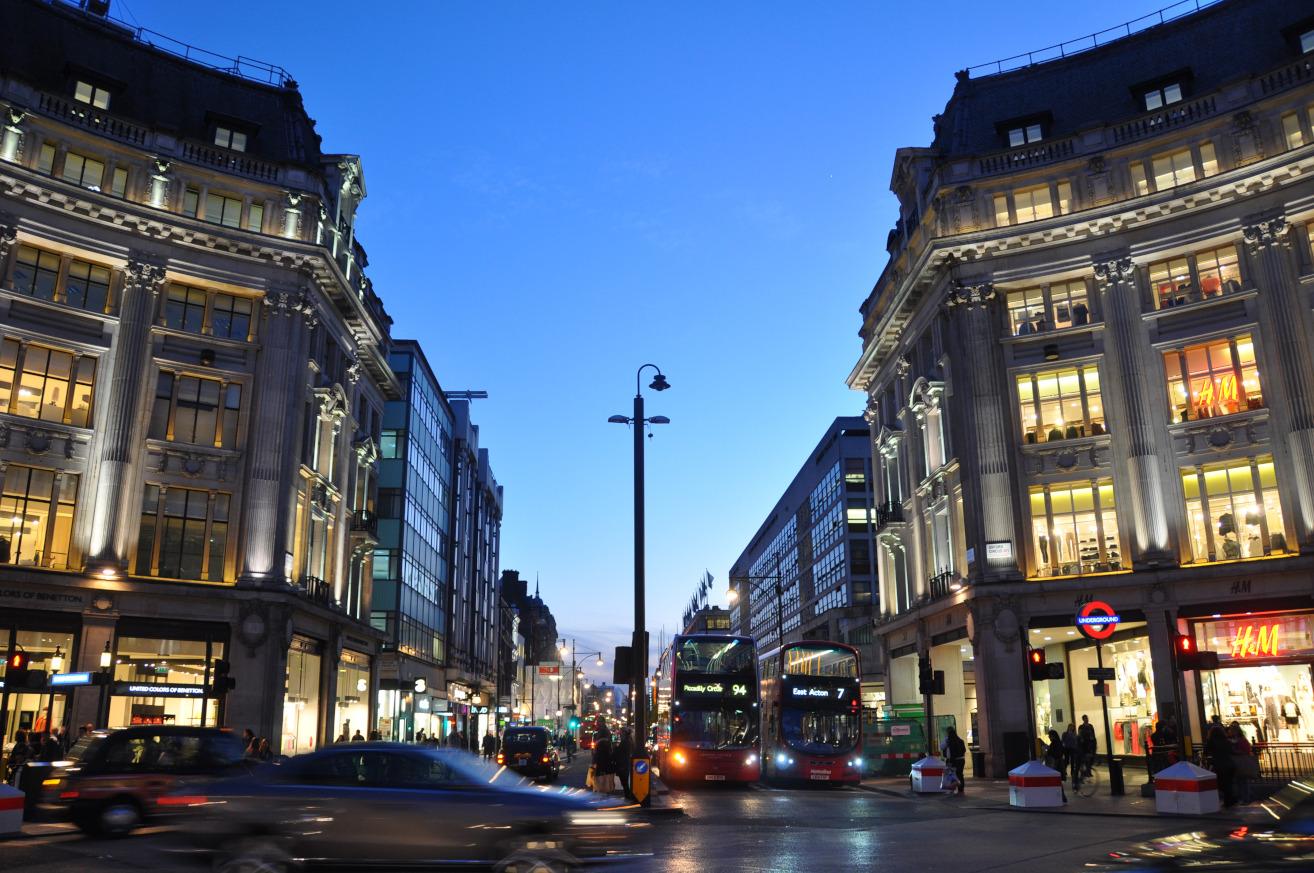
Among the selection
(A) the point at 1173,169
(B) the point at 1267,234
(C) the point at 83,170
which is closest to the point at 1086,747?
(B) the point at 1267,234

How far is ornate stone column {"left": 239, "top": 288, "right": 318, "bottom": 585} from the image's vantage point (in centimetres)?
3525

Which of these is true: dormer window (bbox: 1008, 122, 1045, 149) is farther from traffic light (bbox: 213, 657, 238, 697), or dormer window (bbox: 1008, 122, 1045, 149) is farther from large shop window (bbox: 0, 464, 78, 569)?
large shop window (bbox: 0, 464, 78, 569)

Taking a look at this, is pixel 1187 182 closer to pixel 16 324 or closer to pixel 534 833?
pixel 534 833

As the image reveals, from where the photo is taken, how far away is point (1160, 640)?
33.3 metres

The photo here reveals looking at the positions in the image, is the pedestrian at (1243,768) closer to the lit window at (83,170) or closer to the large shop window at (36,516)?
the large shop window at (36,516)

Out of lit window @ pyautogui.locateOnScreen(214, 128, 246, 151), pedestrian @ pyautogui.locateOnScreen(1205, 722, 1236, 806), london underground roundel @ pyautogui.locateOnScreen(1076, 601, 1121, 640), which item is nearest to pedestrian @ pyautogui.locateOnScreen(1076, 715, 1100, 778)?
london underground roundel @ pyautogui.locateOnScreen(1076, 601, 1121, 640)

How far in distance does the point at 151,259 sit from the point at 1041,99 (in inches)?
1357

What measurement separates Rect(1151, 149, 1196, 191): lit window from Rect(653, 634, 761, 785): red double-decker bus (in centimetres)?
2198

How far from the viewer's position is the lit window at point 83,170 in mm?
34188

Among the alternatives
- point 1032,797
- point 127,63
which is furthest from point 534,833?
point 127,63

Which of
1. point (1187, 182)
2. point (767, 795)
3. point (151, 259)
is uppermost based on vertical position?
point (1187, 182)

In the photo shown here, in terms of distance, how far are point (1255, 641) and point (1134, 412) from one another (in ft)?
27.0

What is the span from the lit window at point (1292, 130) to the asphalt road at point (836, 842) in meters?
24.8

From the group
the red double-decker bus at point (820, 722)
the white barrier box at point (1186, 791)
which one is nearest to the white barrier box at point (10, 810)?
the white barrier box at point (1186, 791)
